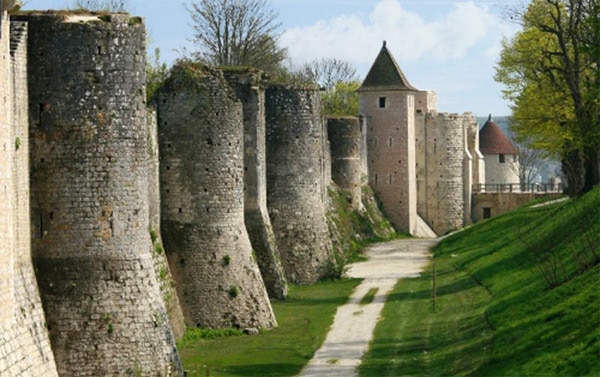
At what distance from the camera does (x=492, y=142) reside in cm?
10288

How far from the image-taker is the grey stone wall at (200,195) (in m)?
34.3

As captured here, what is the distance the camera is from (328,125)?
220 ft

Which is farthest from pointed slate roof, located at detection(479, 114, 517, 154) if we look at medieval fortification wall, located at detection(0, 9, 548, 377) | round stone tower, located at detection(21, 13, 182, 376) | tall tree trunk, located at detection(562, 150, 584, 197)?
round stone tower, located at detection(21, 13, 182, 376)

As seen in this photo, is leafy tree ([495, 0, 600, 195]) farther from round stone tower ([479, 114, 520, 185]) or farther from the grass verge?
round stone tower ([479, 114, 520, 185])

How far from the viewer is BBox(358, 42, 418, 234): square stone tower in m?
77.1

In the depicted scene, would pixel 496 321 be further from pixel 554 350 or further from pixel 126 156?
pixel 126 156

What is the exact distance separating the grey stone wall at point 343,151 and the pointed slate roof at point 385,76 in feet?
34.8

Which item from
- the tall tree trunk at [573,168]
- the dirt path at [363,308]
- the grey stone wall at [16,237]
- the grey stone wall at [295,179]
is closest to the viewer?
the grey stone wall at [16,237]

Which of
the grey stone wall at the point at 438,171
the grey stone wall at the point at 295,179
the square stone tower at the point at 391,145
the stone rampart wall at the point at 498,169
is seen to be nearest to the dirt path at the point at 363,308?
the grey stone wall at the point at 295,179

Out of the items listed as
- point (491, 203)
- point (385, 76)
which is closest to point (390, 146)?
point (385, 76)

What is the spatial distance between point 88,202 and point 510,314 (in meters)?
11.4

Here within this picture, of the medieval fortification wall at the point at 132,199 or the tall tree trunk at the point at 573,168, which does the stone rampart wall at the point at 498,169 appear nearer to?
the tall tree trunk at the point at 573,168

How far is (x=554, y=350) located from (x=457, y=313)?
12.2 meters

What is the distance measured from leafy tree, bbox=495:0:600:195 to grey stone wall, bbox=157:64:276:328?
57.3 ft
